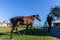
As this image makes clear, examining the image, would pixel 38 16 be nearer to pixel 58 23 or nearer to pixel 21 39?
pixel 21 39

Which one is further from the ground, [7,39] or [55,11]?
[55,11]

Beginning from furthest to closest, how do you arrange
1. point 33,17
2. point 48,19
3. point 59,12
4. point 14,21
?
point 59,12 < point 48,19 < point 33,17 < point 14,21

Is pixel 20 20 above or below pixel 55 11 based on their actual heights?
below

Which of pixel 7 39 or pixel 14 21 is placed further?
pixel 14 21

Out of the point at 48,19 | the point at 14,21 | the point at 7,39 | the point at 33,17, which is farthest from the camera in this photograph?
the point at 48,19

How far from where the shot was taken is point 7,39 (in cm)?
1588

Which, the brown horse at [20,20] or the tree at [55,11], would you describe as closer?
the brown horse at [20,20]

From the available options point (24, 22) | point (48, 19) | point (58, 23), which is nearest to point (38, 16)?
point (24, 22)

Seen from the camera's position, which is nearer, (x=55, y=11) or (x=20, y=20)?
(x=20, y=20)

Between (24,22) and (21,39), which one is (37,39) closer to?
(21,39)

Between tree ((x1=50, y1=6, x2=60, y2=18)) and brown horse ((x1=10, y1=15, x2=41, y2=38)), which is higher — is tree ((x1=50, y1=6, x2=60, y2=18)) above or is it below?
above

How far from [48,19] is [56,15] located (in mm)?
35298

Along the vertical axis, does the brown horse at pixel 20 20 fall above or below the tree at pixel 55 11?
below

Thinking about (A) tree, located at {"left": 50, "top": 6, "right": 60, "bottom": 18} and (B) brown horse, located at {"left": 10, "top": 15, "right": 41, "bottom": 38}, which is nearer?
(B) brown horse, located at {"left": 10, "top": 15, "right": 41, "bottom": 38}
